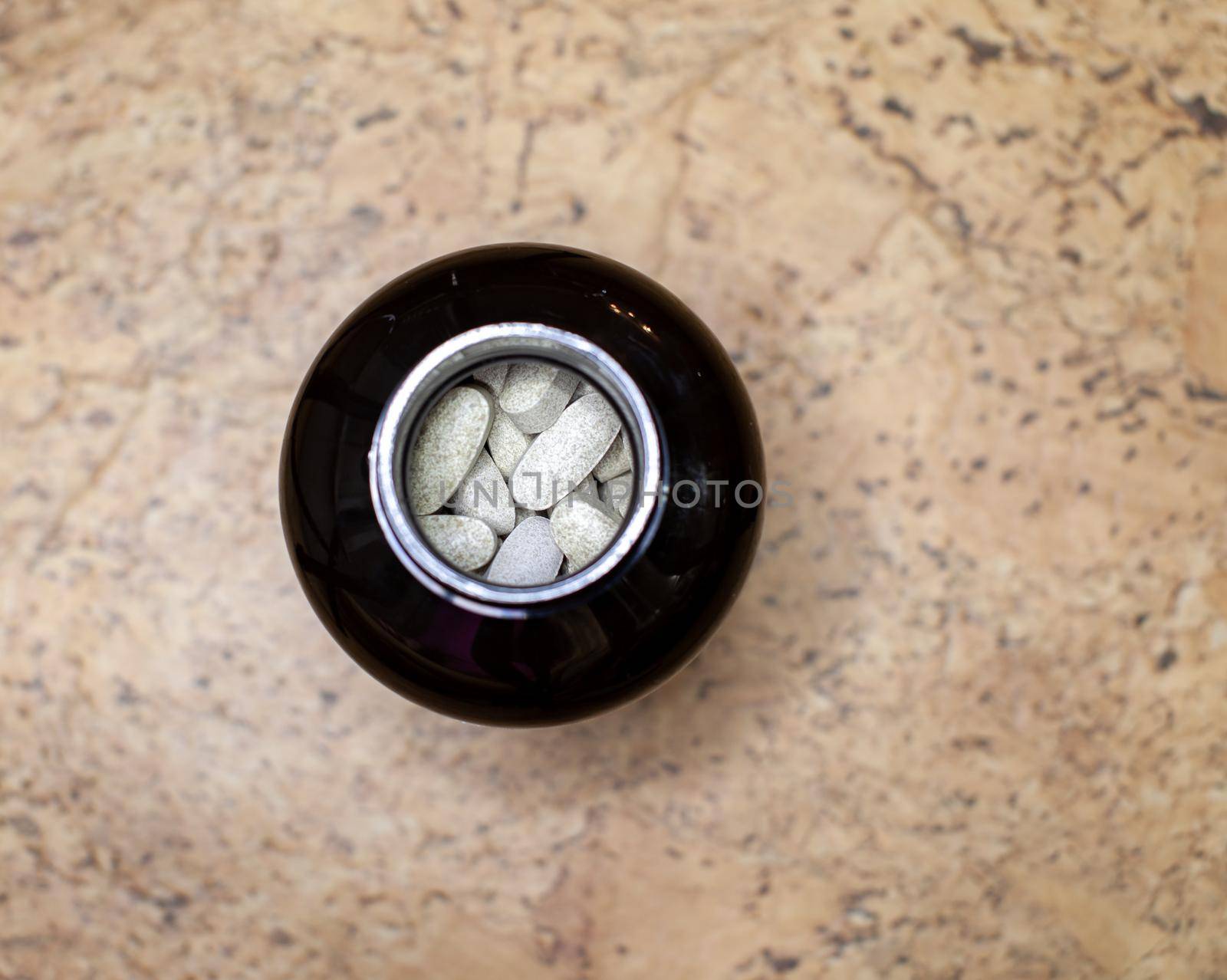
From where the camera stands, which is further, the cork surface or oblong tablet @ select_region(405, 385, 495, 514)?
the cork surface

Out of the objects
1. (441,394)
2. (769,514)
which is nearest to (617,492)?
(441,394)

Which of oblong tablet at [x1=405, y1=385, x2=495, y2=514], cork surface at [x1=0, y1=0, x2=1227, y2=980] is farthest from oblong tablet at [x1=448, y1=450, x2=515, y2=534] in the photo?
cork surface at [x1=0, y1=0, x2=1227, y2=980]

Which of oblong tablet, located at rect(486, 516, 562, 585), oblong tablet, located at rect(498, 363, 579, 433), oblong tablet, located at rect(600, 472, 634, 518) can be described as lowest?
oblong tablet, located at rect(486, 516, 562, 585)

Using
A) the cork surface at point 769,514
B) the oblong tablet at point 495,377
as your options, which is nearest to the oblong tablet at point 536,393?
the oblong tablet at point 495,377

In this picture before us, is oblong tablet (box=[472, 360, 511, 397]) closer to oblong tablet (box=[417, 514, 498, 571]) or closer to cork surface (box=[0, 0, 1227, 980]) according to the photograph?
oblong tablet (box=[417, 514, 498, 571])

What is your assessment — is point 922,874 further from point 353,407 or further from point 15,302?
point 15,302

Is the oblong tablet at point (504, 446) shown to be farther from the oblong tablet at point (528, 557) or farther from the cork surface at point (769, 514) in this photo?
the cork surface at point (769, 514)

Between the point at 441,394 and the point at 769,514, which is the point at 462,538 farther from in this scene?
the point at 769,514

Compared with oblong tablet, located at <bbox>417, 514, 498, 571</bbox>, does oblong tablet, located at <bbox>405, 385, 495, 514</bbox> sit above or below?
above
